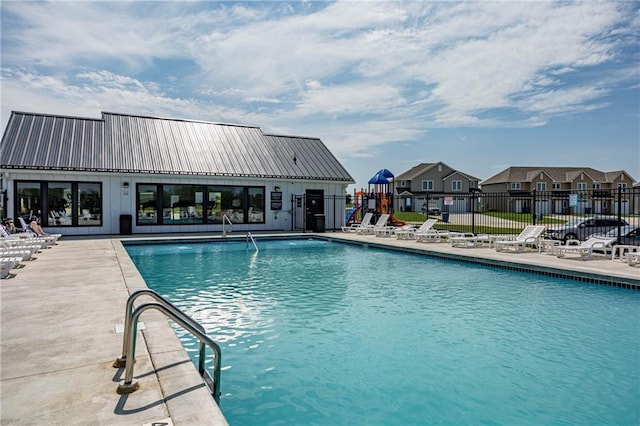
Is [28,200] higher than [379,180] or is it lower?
→ lower

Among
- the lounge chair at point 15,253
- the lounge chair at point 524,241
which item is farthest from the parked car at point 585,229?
the lounge chair at point 15,253

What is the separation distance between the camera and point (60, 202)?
16859 millimetres

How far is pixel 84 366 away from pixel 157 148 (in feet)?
56.4

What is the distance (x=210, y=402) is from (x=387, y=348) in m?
2.85

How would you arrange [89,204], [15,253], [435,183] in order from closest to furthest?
1. [15,253]
2. [89,204]
3. [435,183]

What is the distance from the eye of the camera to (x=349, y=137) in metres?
27.3

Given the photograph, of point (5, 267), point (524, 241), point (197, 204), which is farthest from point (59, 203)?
point (524, 241)

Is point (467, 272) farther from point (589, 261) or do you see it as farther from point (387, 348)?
point (387, 348)

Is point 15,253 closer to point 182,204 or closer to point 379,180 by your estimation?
point 182,204

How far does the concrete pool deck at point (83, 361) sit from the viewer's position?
2.93m

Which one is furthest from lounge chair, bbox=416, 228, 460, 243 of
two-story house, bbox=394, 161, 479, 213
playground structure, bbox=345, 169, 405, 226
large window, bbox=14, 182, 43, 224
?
two-story house, bbox=394, 161, 479, 213

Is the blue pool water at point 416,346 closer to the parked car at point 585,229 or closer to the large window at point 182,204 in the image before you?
the parked car at point 585,229

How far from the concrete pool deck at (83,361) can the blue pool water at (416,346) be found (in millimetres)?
703

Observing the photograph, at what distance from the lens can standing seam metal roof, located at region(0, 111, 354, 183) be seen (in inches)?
670
